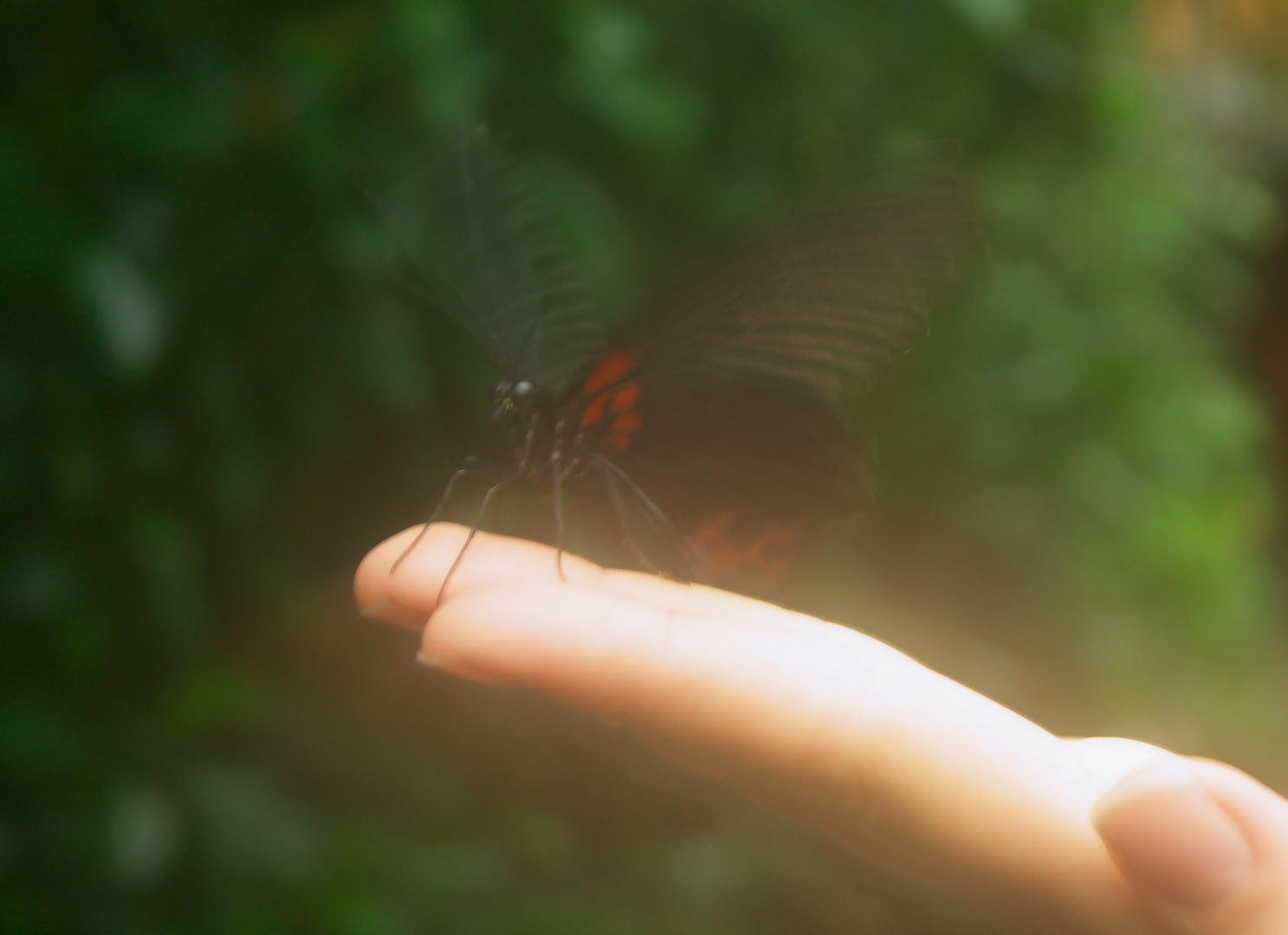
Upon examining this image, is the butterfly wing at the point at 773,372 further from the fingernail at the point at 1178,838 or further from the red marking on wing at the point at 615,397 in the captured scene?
the fingernail at the point at 1178,838

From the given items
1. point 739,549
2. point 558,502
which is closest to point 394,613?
point 558,502

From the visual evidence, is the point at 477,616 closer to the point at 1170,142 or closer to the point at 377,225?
the point at 377,225

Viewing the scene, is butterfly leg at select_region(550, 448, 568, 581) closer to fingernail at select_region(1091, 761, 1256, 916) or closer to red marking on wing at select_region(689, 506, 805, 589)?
red marking on wing at select_region(689, 506, 805, 589)

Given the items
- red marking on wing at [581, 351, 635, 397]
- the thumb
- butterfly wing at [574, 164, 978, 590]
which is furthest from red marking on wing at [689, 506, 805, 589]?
the thumb

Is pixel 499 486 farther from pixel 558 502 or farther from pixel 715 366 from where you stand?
pixel 715 366

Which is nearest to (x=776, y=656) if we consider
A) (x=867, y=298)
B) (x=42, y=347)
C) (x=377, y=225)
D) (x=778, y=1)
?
(x=867, y=298)

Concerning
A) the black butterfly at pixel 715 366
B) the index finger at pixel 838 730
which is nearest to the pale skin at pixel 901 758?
the index finger at pixel 838 730
